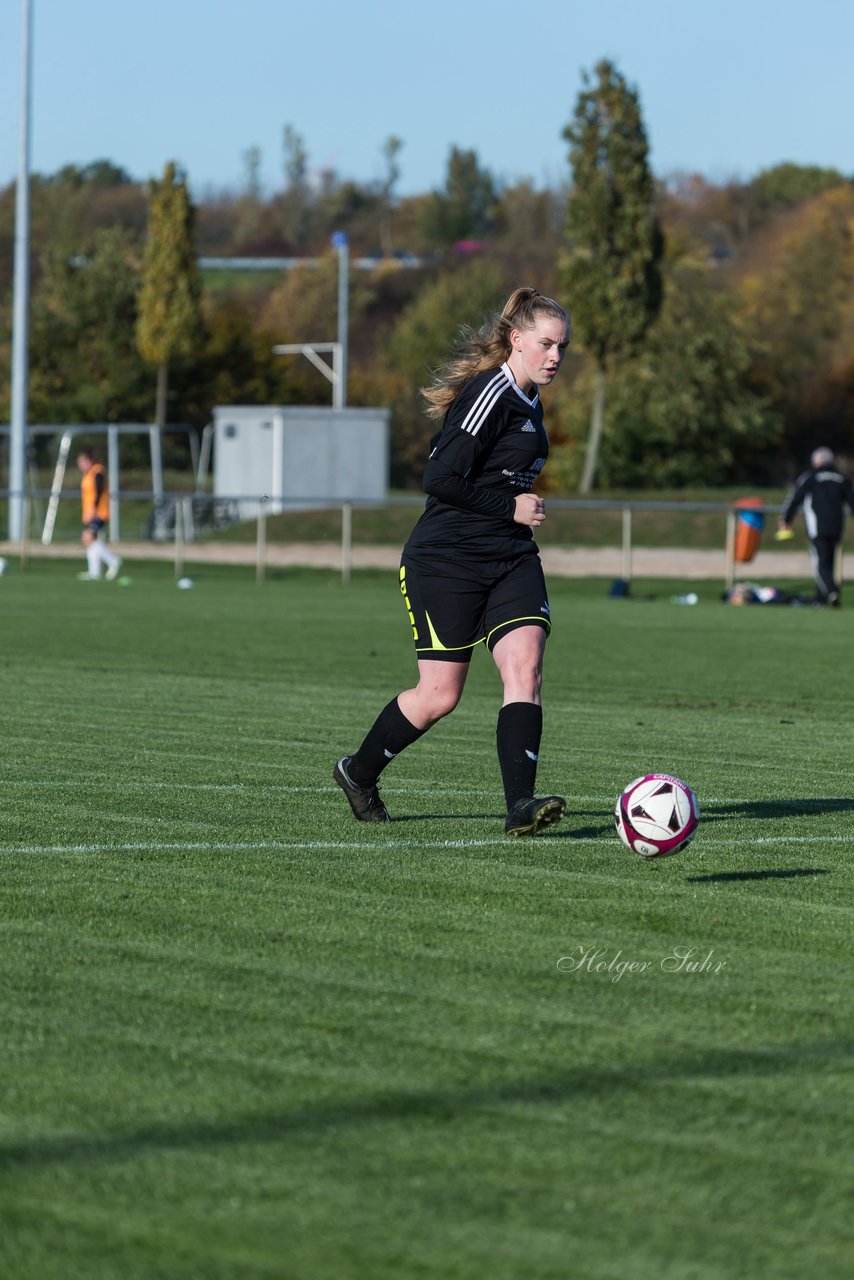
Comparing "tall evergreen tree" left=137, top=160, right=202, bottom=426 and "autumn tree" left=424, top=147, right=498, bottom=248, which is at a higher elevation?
"autumn tree" left=424, top=147, right=498, bottom=248

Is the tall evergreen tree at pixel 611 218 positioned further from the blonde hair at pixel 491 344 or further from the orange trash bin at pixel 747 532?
the blonde hair at pixel 491 344

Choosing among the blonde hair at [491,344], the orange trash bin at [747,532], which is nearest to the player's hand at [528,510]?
the blonde hair at [491,344]

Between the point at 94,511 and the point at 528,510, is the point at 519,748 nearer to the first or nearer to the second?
the point at 528,510

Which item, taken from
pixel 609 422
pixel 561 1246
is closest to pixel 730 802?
pixel 561 1246

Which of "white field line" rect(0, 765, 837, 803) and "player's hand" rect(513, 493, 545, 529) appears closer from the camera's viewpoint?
"player's hand" rect(513, 493, 545, 529)

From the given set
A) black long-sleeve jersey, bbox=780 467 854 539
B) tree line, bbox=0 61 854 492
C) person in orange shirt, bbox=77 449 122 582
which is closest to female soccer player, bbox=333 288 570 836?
black long-sleeve jersey, bbox=780 467 854 539

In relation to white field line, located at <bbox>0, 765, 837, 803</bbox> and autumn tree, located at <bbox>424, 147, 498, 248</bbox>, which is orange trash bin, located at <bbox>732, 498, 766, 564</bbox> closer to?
white field line, located at <bbox>0, 765, 837, 803</bbox>

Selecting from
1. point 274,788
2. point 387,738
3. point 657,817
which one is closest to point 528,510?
point 387,738

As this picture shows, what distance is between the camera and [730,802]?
874 cm

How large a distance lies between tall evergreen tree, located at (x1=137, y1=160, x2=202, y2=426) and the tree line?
0.21 ft

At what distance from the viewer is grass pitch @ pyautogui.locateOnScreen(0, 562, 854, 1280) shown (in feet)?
10.5

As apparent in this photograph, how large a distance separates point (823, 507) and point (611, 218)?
2963cm

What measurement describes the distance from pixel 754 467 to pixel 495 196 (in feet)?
317

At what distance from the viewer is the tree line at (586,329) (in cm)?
5566
